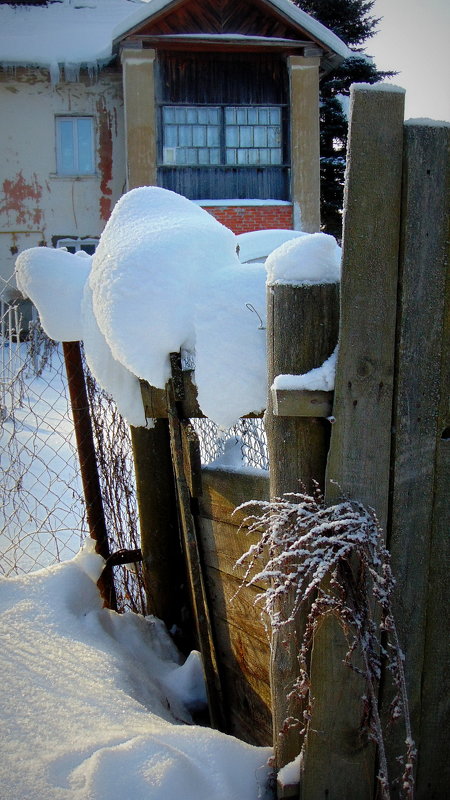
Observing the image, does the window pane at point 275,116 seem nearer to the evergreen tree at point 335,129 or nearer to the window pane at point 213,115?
the window pane at point 213,115

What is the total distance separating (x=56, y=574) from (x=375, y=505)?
1.66 m

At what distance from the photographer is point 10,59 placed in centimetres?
1315

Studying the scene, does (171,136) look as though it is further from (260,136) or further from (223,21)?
(223,21)

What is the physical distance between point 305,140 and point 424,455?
13.1 meters

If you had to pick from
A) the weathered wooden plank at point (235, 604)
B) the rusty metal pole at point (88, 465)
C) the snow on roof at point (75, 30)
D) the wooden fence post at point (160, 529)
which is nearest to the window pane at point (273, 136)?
the snow on roof at point (75, 30)

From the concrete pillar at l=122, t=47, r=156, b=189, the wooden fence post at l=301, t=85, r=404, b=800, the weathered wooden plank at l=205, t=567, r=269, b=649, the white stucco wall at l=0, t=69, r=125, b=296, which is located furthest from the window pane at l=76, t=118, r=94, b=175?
the wooden fence post at l=301, t=85, r=404, b=800

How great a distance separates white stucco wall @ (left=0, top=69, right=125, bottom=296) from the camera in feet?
45.3

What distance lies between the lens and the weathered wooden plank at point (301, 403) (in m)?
1.56

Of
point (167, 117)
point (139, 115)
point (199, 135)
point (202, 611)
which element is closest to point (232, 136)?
point (199, 135)

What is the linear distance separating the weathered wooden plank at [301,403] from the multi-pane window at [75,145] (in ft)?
45.3

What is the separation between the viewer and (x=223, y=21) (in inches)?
504

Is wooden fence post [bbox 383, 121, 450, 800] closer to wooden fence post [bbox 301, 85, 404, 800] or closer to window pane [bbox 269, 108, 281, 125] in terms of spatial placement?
wooden fence post [bbox 301, 85, 404, 800]

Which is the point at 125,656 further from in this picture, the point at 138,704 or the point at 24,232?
the point at 24,232

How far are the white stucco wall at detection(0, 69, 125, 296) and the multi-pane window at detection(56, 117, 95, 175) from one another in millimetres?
133
